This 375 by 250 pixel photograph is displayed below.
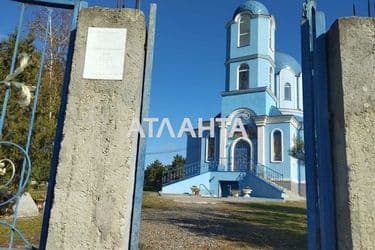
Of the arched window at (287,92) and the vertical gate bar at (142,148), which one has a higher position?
the arched window at (287,92)

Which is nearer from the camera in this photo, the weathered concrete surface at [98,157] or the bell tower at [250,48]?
the weathered concrete surface at [98,157]

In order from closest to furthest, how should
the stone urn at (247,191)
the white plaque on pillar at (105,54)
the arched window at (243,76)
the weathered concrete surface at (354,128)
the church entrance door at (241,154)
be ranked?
the weathered concrete surface at (354,128), the white plaque on pillar at (105,54), the stone urn at (247,191), the church entrance door at (241,154), the arched window at (243,76)

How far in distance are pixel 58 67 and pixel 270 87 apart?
59.0 feet

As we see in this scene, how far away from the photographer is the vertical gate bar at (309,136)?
2625mm

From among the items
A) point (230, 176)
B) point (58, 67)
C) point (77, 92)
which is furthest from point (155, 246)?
point (230, 176)

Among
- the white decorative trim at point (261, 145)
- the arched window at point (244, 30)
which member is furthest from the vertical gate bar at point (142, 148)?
the arched window at point (244, 30)

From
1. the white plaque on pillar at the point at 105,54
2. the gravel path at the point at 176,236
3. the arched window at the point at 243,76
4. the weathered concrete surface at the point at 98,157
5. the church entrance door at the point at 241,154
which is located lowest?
the gravel path at the point at 176,236

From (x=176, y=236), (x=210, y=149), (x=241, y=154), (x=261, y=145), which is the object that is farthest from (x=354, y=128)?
(x=210, y=149)

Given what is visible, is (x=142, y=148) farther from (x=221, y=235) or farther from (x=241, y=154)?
(x=241, y=154)

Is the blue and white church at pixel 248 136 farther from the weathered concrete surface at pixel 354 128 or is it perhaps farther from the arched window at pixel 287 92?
the weathered concrete surface at pixel 354 128

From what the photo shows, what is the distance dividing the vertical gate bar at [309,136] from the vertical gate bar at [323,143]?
5 cm

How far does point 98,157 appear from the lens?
99.0 inches

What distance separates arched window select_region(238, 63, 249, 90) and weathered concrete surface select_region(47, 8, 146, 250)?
23.4 metres

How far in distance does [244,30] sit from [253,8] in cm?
159
